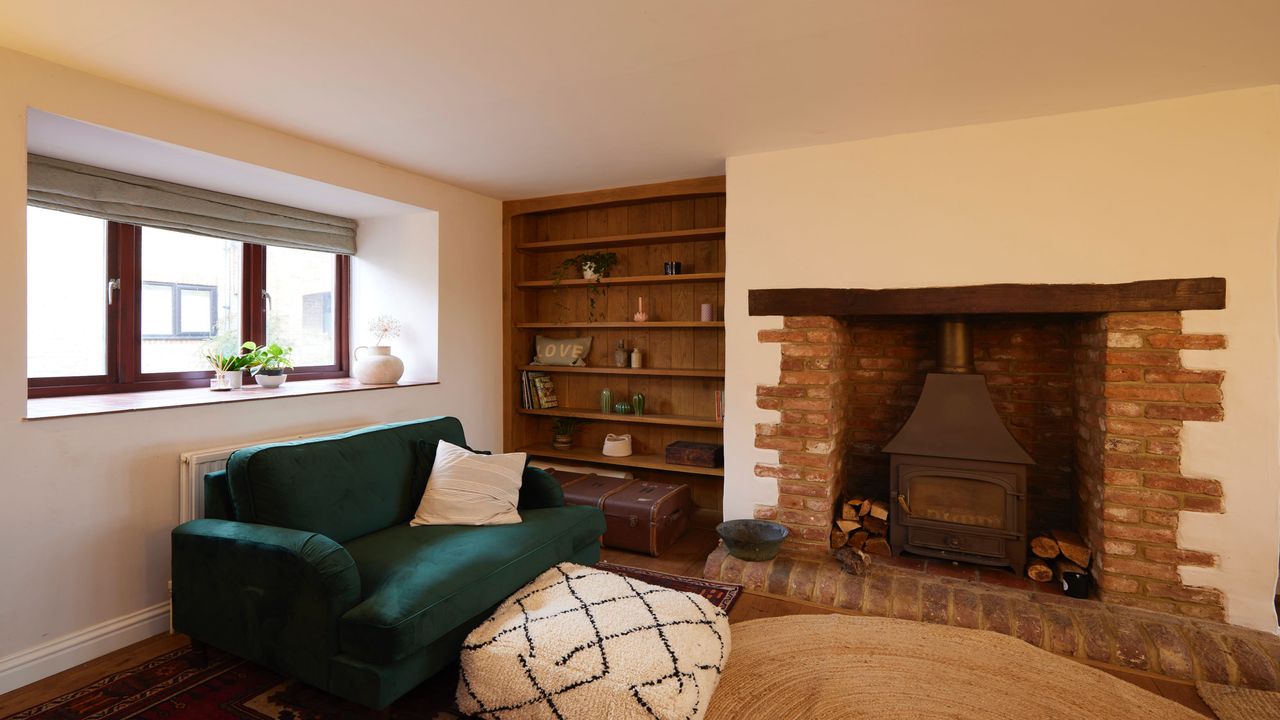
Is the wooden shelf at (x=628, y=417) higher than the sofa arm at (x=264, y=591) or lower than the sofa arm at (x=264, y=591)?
higher

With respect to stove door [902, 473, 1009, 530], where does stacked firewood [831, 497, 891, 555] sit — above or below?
below

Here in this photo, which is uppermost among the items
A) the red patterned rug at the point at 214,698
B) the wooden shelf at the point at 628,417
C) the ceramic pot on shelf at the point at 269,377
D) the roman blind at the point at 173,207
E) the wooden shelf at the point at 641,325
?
the roman blind at the point at 173,207

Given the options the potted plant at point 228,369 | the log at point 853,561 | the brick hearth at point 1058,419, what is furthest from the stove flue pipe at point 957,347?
the potted plant at point 228,369

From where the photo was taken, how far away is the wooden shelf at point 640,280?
13.0ft

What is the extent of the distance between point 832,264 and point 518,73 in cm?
184

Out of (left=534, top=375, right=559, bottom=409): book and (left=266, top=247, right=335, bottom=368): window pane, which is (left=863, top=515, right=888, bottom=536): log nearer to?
(left=534, top=375, right=559, bottom=409): book

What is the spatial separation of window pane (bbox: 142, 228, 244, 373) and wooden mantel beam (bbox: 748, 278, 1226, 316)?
3.06 meters

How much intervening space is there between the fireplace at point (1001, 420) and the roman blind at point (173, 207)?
113 inches

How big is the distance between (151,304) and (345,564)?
222cm

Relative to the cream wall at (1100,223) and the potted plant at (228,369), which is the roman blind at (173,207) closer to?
→ the potted plant at (228,369)

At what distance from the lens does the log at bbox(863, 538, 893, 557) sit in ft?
11.0

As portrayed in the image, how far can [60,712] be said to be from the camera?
6.90 feet

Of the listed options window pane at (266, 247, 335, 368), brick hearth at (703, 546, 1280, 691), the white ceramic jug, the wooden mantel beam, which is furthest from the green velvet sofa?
the wooden mantel beam

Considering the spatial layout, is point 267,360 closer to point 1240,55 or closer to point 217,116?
point 217,116
